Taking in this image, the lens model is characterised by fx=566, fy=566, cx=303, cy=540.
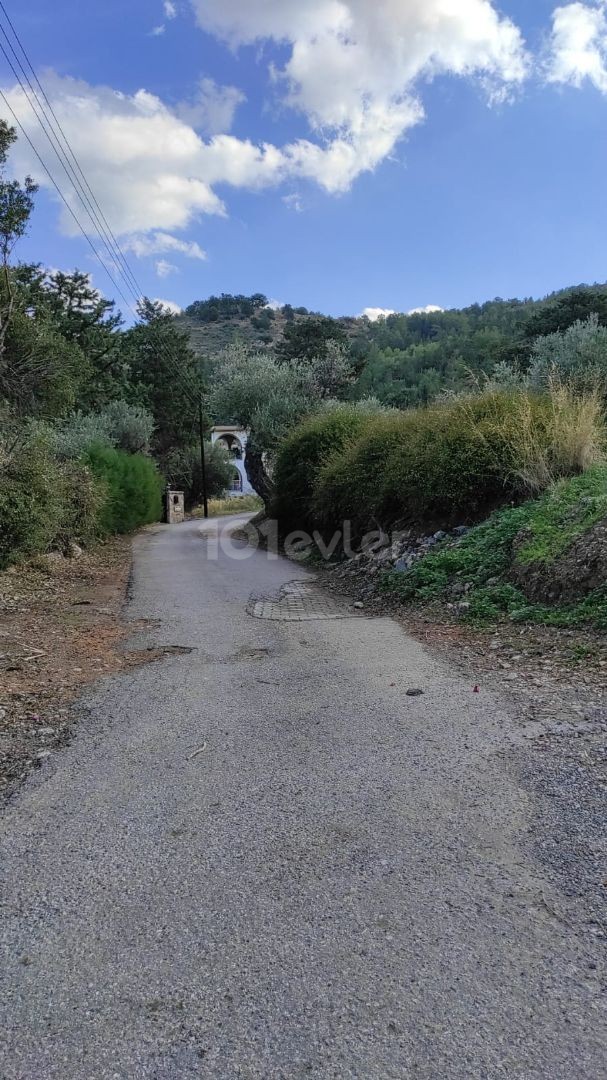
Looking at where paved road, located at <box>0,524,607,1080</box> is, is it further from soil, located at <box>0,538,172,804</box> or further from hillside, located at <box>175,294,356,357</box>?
hillside, located at <box>175,294,356,357</box>

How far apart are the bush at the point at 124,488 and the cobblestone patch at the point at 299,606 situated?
8.25 metres

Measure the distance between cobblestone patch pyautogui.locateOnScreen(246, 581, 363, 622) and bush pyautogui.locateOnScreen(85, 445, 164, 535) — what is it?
8.25 meters

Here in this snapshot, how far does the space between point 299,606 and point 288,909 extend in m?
5.55

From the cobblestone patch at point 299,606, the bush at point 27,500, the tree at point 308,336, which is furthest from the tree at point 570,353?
the tree at point 308,336

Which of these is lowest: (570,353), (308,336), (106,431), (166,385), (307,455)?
(307,455)

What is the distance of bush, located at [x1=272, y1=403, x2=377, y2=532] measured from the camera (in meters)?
12.9

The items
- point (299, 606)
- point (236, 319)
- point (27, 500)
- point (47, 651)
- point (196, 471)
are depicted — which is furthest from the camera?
point (236, 319)

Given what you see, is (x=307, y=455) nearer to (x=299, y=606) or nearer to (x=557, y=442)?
(x=299, y=606)

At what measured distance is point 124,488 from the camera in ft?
65.2

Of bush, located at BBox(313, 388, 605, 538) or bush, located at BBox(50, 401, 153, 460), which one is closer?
bush, located at BBox(313, 388, 605, 538)

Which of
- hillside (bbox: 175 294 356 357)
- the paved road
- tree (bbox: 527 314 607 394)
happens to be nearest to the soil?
the paved road

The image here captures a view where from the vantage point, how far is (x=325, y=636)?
5.86 meters

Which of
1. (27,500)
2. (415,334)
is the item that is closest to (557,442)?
(27,500)

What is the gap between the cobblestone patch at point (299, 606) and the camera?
6.88 meters
